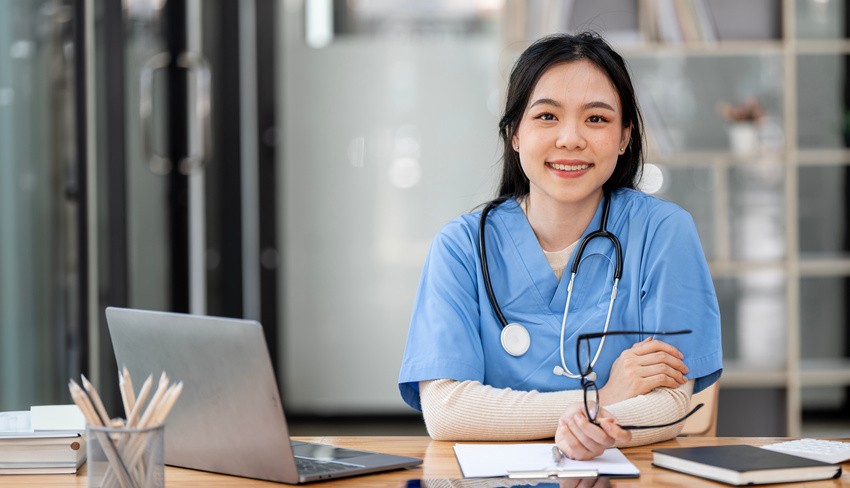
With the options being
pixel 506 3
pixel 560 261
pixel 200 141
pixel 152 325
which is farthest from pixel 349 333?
pixel 152 325

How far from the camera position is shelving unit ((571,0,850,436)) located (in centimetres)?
376

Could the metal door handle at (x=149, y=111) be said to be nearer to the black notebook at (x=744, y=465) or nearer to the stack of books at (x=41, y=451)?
the stack of books at (x=41, y=451)

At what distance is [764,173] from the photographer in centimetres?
381

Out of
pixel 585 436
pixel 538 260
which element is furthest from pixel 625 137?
pixel 585 436

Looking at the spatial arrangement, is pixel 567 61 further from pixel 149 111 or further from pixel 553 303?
pixel 149 111

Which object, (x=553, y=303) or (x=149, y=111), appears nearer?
(x=553, y=303)

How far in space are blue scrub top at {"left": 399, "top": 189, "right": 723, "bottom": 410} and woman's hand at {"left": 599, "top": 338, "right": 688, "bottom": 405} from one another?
51mm

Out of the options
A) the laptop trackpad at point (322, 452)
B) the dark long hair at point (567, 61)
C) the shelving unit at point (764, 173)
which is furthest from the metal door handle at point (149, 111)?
the laptop trackpad at point (322, 452)

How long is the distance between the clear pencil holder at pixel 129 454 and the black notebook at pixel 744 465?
0.61 m

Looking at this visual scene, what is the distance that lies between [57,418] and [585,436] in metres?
0.69

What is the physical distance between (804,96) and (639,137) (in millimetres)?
2247

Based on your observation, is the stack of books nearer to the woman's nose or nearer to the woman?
the woman

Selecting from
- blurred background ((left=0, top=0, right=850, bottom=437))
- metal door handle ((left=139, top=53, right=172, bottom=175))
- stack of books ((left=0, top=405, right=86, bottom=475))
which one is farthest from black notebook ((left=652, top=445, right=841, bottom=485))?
metal door handle ((left=139, top=53, right=172, bottom=175))

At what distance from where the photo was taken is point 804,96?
3857mm
